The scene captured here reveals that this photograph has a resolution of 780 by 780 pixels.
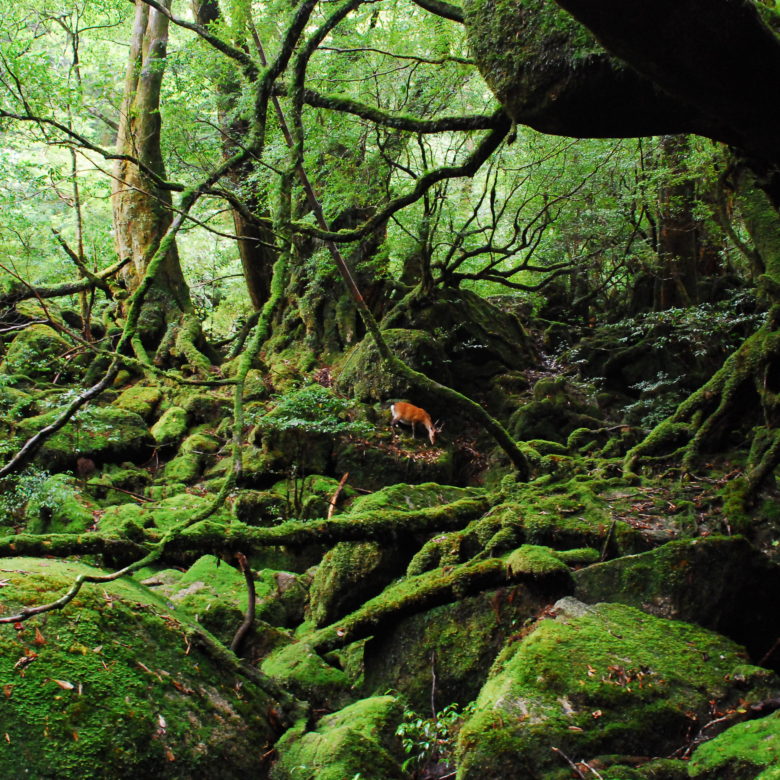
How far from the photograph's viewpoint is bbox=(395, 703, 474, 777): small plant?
10.2ft

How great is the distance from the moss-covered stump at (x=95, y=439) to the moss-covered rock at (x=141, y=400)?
1081 mm

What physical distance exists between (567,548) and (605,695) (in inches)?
81.4

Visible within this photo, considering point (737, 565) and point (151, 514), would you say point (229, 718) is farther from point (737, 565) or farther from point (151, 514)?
point (151, 514)

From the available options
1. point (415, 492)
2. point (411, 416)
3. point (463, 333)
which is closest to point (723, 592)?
point (415, 492)

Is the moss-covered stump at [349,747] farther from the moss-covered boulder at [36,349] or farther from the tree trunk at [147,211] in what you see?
the tree trunk at [147,211]

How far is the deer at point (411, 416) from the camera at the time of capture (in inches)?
368

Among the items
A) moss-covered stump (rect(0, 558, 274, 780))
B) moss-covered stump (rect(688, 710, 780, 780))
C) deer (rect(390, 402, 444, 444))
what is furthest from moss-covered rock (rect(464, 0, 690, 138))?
deer (rect(390, 402, 444, 444))

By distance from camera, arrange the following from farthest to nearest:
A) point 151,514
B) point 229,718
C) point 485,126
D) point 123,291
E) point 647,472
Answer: point 123,291 < point 151,514 < point 647,472 < point 485,126 < point 229,718

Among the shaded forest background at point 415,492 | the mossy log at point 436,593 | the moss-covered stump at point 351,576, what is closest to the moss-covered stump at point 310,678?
the shaded forest background at point 415,492

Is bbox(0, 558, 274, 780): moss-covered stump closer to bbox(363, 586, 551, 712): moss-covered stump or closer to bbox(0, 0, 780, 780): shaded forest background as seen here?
bbox(0, 0, 780, 780): shaded forest background

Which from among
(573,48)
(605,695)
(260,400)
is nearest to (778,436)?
(605,695)

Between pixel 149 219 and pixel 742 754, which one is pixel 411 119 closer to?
pixel 742 754

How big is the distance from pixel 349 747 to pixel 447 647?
1058 millimetres

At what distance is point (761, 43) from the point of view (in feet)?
8.58
